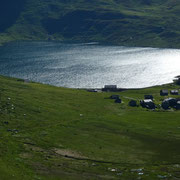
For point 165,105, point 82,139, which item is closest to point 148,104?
point 165,105

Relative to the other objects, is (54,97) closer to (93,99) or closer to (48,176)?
(93,99)

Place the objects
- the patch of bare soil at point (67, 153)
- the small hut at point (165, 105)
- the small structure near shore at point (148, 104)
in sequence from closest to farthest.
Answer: the patch of bare soil at point (67, 153), the small hut at point (165, 105), the small structure near shore at point (148, 104)

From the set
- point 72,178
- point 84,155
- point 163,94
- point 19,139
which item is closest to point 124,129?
point 84,155

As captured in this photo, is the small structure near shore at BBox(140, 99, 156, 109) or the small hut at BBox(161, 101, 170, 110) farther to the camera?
the small structure near shore at BBox(140, 99, 156, 109)

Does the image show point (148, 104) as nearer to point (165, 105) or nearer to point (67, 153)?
point (165, 105)

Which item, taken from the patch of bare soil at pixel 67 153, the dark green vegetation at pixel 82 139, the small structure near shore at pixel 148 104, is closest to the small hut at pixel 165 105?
the dark green vegetation at pixel 82 139

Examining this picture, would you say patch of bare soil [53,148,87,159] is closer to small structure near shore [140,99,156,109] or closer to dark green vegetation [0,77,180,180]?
dark green vegetation [0,77,180,180]

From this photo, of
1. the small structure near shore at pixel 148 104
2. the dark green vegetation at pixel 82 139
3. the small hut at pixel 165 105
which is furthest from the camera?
the small structure near shore at pixel 148 104

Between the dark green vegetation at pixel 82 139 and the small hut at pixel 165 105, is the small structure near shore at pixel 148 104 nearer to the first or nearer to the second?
the dark green vegetation at pixel 82 139

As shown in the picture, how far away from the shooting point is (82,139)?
318ft

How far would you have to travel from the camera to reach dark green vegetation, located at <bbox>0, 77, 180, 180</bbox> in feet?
232

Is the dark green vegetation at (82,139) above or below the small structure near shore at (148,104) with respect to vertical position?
above

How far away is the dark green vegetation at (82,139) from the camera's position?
70812mm

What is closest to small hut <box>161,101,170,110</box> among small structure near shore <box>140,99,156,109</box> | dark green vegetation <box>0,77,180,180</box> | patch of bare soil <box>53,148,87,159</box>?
dark green vegetation <box>0,77,180,180</box>
